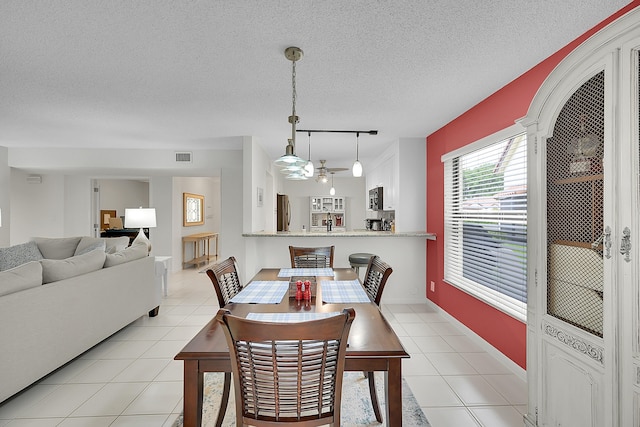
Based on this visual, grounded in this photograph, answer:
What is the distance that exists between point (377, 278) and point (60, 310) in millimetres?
2458

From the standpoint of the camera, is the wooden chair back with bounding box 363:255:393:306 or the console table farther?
the console table

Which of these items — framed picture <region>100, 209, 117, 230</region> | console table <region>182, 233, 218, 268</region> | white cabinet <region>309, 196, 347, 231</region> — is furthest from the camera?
white cabinet <region>309, 196, 347, 231</region>

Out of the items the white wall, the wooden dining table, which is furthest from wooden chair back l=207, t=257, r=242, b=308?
the white wall

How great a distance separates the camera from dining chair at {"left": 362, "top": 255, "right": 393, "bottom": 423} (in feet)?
6.50

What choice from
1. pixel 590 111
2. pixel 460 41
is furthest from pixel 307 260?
pixel 590 111

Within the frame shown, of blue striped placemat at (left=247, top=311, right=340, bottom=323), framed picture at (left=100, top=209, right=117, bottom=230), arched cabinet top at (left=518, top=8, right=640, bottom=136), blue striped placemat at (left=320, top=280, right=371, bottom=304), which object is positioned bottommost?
blue striped placemat at (left=320, top=280, right=371, bottom=304)

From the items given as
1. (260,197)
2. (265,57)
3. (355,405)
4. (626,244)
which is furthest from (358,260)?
(626,244)

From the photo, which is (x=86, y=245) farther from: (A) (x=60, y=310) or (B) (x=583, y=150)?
(B) (x=583, y=150)

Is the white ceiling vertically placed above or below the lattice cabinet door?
above

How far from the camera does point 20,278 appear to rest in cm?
220

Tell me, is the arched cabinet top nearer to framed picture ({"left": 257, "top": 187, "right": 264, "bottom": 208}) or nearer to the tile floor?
the tile floor

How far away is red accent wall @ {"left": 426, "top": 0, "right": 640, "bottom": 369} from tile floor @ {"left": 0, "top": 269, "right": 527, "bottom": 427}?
0.68 ft

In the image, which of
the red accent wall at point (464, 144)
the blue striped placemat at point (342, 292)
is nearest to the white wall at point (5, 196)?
the blue striped placemat at point (342, 292)

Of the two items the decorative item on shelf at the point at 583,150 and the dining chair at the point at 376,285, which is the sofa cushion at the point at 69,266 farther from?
the decorative item on shelf at the point at 583,150
